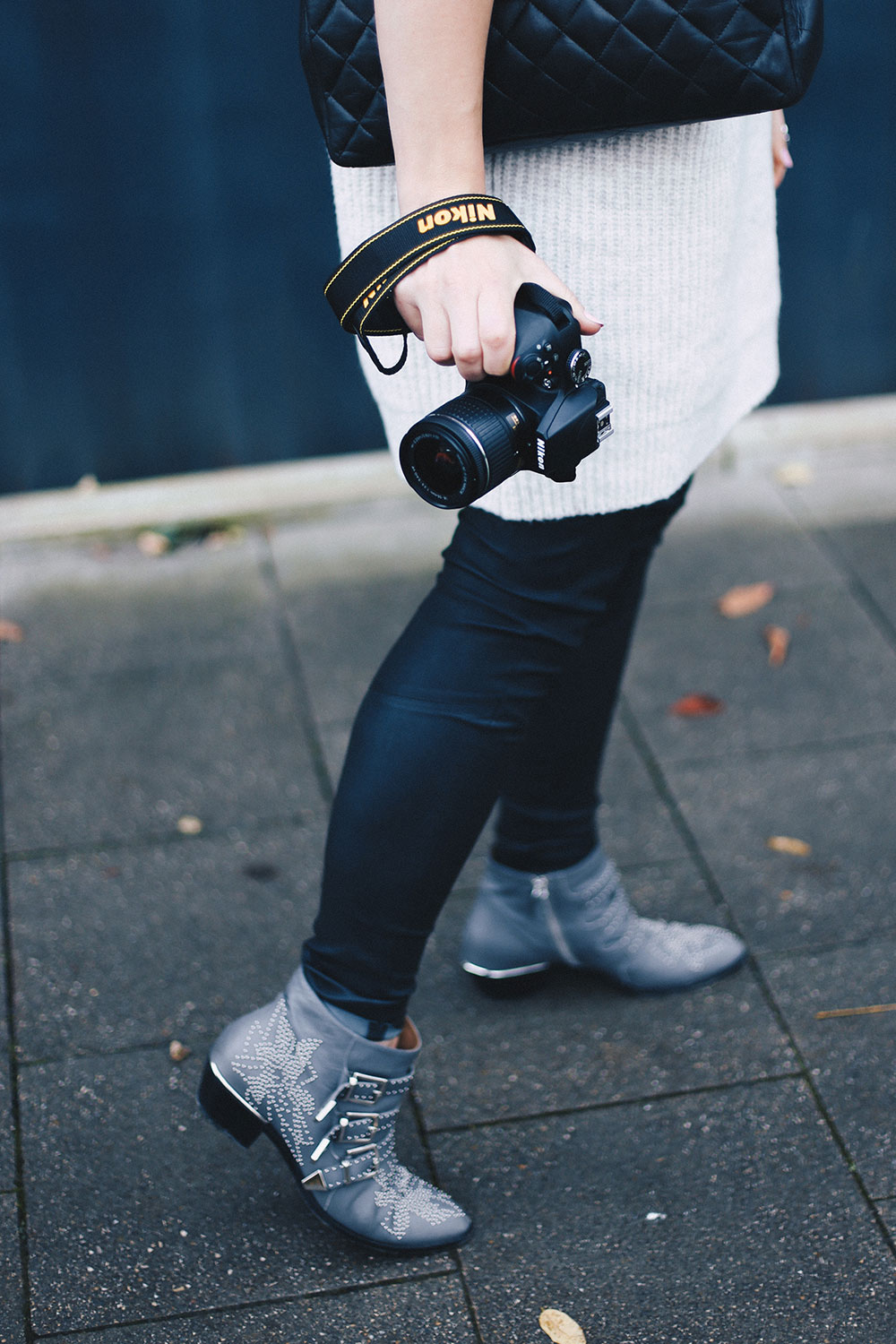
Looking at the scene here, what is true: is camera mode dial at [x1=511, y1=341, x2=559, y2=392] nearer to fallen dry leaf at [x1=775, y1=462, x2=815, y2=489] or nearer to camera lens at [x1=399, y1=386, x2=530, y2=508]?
camera lens at [x1=399, y1=386, x2=530, y2=508]

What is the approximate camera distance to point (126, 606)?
120 inches

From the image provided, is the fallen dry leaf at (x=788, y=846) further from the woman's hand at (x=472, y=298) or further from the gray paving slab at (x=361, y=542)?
the woman's hand at (x=472, y=298)

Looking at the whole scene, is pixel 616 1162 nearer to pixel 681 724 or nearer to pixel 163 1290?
pixel 163 1290

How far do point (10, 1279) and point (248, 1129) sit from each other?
13.5 inches

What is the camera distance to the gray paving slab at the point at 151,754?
2.44 meters

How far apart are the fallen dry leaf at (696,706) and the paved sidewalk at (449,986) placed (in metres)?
0.03

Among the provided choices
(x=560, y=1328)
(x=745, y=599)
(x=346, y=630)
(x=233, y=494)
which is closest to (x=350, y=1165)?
(x=560, y=1328)

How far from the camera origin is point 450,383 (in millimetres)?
1535

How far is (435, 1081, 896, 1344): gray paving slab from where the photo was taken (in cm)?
162

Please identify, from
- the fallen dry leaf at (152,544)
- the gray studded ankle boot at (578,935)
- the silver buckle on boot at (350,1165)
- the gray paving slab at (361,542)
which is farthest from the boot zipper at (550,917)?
the fallen dry leaf at (152,544)

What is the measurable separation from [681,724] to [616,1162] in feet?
3.36

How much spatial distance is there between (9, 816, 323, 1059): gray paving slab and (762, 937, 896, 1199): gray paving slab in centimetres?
76

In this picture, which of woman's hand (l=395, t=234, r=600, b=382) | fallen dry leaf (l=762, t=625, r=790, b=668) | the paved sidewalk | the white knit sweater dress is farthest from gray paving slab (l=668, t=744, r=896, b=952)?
woman's hand (l=395, t=234, r=600, b=382)

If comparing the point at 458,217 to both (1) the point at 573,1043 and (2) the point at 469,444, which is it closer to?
(2) the point at 469,444
